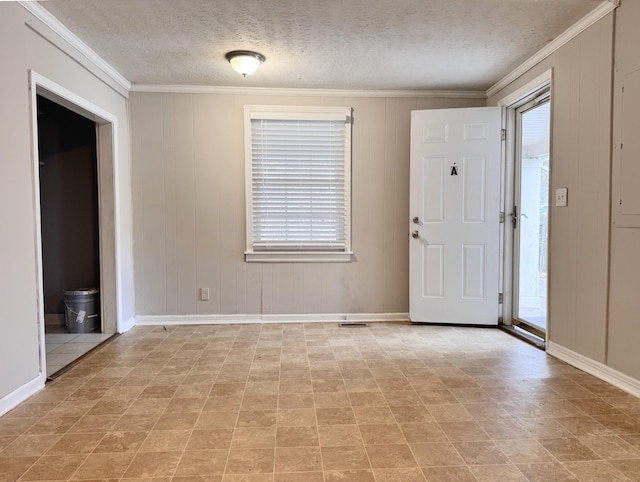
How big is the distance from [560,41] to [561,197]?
1.14 m

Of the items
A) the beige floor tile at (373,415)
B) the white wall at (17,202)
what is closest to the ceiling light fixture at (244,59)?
the white wall at (17,202)

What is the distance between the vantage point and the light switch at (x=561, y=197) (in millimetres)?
2920

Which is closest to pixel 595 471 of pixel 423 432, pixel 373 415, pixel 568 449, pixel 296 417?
pixel 568 449

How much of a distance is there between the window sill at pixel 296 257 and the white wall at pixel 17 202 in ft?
6.39

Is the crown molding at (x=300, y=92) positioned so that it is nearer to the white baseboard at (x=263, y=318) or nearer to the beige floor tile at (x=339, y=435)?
the white baseboard at (x=263, y=318)

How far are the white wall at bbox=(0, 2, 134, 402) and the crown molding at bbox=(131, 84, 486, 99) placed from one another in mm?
1330

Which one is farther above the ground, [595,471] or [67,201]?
[67,201]

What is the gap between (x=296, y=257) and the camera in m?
4.10

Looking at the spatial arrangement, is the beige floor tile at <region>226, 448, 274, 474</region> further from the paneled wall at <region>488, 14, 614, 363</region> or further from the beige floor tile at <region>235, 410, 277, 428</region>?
the paneled wall at <region>488, 14, 614, 363</region>

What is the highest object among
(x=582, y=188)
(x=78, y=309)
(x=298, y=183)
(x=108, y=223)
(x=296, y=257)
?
(x=298, y=183)

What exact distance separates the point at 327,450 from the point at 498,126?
10.8 ft

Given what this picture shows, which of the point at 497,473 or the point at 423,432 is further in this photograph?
the point at 423,432

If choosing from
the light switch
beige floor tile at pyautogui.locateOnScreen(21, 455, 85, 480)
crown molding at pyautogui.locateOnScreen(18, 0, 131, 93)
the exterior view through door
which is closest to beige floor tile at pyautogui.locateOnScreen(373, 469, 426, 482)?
beige floor tile at pyautogui.locateOnScreen(21, 455, 85, 480)

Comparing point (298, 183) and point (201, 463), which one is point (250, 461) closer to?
point (201, 463)
